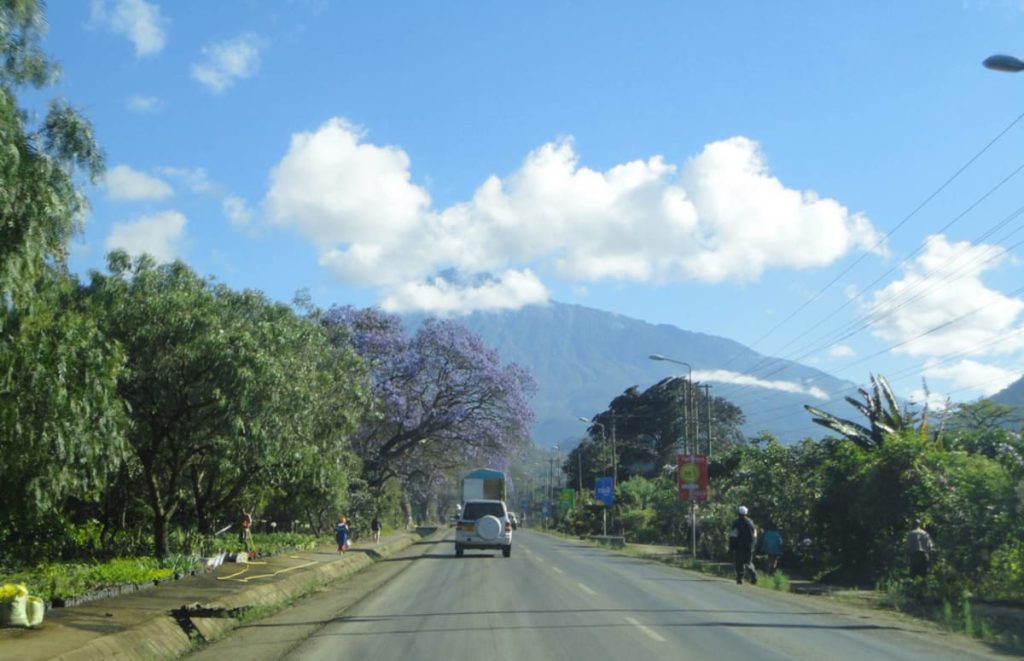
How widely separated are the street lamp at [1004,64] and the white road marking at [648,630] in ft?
29.2

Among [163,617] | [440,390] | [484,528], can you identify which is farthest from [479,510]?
[163,617]

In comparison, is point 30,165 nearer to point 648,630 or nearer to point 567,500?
point 648,630

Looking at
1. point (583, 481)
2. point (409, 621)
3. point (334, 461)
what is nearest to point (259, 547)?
point (334, 461)

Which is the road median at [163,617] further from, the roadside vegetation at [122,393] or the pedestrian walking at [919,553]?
the pedestrian walking at [919,553]

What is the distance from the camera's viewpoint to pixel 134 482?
26.9 meters

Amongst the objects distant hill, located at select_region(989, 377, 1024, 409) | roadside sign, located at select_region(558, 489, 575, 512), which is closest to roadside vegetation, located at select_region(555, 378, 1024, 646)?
roadside sign, located at select_region(558, 489, 575, 512)

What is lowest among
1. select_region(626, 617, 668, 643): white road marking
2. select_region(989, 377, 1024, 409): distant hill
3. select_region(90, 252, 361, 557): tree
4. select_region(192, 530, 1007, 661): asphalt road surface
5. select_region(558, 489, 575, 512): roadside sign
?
select_region(192, 530, 1007, 661): asphalt road surface

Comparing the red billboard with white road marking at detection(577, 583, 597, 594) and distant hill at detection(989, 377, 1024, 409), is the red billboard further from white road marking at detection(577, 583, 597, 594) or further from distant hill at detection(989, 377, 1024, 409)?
distant hill at detection(989, 377, 1024, 409)

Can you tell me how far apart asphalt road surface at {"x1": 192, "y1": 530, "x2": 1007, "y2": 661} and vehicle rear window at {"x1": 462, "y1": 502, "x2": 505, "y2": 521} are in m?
13.2

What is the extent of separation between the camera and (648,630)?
13625 millimetres

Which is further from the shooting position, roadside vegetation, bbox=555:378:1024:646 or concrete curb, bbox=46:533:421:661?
roadside vegetation, bbox=555:378:1024:646

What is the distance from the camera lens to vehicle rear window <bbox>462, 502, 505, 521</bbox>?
36250mm

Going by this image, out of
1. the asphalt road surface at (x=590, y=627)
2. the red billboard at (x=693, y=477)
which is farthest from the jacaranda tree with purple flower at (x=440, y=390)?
the asphalt road surface at (x=590, y=627)

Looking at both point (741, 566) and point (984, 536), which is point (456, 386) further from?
point (984, 536)
